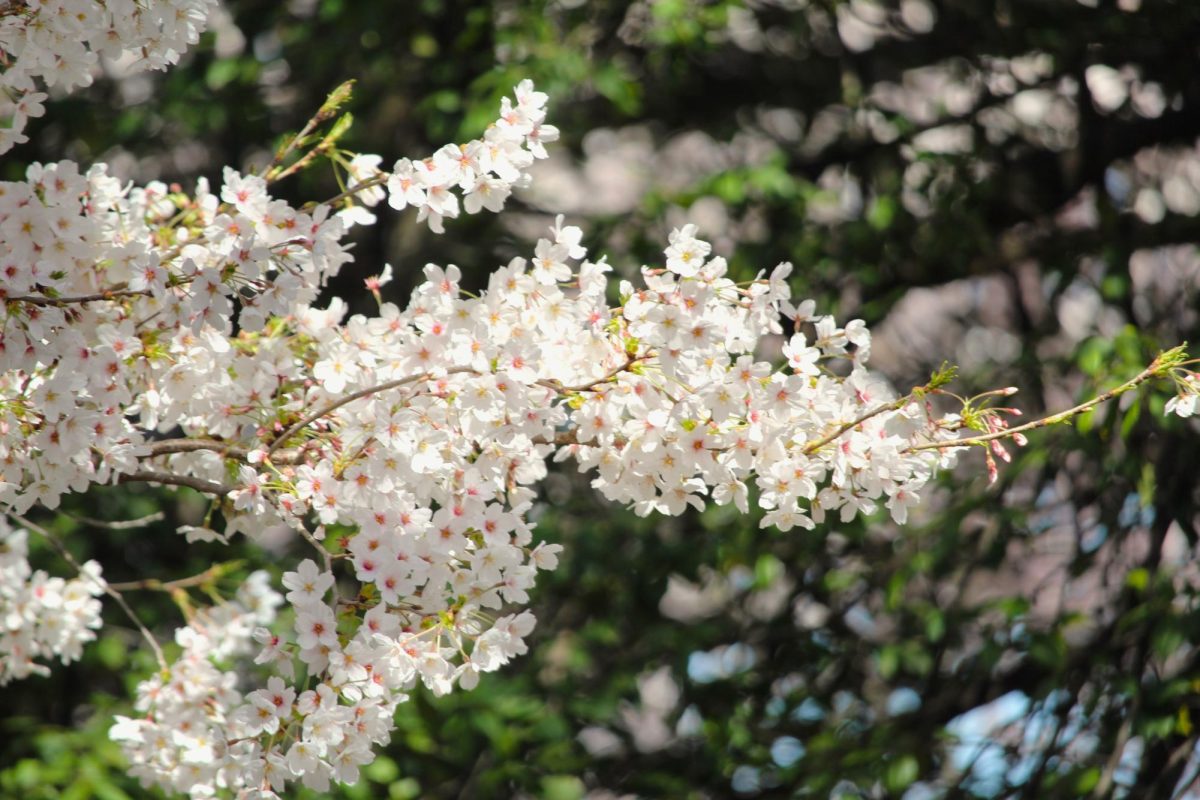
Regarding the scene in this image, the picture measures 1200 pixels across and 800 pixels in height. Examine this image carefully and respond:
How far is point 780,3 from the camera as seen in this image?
11.3ft

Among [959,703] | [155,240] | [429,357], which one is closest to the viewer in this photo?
[429,357]

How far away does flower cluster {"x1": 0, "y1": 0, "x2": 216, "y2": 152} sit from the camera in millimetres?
1332

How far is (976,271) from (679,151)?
4.25 ft

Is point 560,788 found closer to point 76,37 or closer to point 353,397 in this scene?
point 353,397

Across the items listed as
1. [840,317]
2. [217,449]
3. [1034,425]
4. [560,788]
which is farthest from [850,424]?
[840,317]

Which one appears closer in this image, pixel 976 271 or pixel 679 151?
pixel 976 271

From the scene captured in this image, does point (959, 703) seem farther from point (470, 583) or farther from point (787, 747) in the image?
point (470, 583)

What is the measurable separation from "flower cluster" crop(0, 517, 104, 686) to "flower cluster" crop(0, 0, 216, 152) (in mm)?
730

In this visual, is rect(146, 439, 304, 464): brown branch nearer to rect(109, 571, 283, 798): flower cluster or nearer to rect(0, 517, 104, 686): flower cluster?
rect(109, 571, 283, 798): flower cluster

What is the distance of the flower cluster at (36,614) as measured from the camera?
74.9 inches

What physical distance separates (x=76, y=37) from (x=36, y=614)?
0.98 m

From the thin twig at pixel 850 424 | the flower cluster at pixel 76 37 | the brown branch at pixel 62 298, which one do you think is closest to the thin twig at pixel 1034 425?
the thin twig at pixel 850 424

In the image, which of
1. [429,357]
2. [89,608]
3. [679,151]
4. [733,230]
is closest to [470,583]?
[429,357]

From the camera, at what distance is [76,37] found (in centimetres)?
134
